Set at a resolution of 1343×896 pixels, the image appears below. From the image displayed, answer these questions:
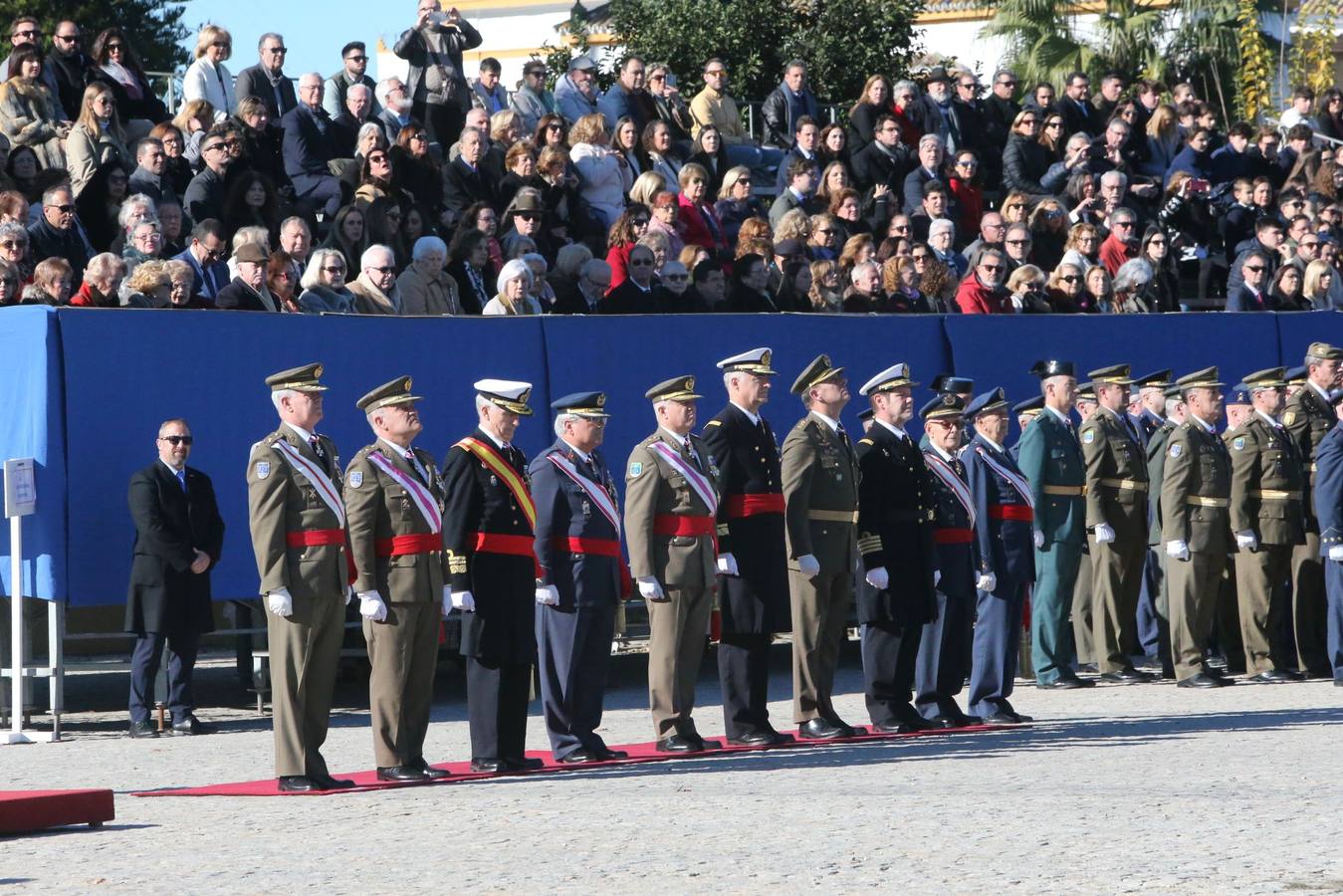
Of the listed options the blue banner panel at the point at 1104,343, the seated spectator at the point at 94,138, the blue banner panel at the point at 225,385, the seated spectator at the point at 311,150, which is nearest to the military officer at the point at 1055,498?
the blue banner panel at the point at 1104,343

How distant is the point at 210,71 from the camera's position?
15859mm

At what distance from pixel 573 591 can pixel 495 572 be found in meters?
0.46

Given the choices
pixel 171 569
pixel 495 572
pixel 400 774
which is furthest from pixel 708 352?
pixel 400 774

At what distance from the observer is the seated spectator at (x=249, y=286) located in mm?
12570

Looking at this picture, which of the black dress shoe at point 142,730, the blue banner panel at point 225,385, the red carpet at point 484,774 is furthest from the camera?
the black dress shoe at point 142,730

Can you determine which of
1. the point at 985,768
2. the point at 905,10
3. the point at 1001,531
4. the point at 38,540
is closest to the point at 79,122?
the point at 38,540

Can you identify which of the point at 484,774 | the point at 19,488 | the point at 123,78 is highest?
the point at 123,78

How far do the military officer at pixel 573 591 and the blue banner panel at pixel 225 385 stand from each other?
2567 mm

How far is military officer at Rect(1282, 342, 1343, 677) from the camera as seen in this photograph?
1416cm

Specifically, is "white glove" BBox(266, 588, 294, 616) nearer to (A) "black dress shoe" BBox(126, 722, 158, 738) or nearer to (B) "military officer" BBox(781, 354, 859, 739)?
(B) "military officer" BBox(781, 354, 859, 739)

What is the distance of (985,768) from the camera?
966 cm

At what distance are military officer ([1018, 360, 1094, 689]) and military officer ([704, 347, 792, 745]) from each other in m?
2.79

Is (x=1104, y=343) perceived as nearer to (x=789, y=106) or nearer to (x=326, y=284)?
(x=789, y=106)

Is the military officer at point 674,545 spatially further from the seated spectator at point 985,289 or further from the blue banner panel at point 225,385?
the seated spectator at point 985,289
